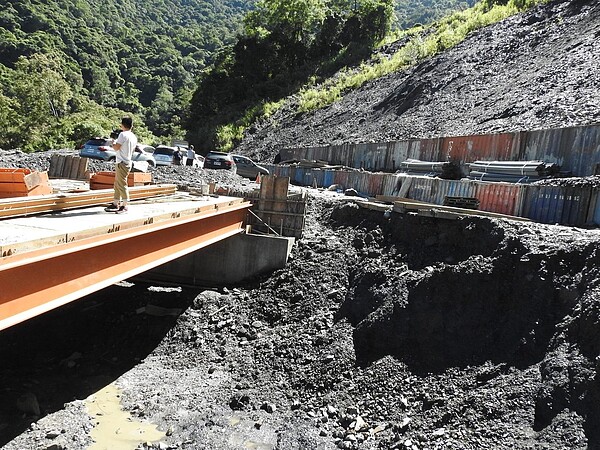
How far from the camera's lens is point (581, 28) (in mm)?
26984

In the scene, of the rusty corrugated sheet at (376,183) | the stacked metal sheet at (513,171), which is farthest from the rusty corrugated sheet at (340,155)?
the stacked metal sheet at (513,171)

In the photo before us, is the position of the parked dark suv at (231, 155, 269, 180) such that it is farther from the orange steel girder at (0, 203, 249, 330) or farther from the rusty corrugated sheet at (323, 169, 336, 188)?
the orange steel girder at (0, 203, 249, 330)

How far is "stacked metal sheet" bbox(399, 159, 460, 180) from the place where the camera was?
18766mm

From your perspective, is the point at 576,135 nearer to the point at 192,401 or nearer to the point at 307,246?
the point at 307,246

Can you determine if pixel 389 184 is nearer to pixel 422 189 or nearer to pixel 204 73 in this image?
pixel 422 189

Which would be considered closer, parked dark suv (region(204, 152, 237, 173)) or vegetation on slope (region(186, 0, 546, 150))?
parked dark suv (region(204, 152, 237, 173))

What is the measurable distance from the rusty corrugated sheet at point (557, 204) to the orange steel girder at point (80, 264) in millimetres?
8212

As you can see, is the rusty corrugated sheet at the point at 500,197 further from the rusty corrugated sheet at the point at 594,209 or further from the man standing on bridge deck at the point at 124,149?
the man standing on bridge deck at the point at 124,149

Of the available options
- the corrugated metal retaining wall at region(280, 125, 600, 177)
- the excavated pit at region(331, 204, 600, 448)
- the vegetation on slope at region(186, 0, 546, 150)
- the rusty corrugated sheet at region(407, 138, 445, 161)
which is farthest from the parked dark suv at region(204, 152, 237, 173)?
the vegetation on slope at region(186, 0, 546, 150)

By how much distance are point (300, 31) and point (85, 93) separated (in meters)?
33.4

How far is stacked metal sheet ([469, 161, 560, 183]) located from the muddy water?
494 inches

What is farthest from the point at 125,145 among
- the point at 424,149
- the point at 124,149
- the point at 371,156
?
the point at 371,156

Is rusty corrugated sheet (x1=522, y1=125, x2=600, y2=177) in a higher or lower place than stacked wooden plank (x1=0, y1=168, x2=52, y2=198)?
higher

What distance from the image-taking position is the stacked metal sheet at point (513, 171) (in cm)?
1521
